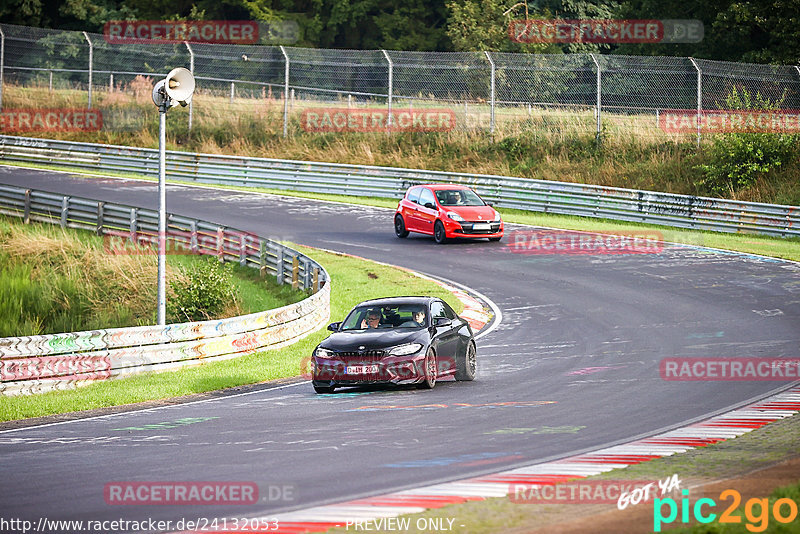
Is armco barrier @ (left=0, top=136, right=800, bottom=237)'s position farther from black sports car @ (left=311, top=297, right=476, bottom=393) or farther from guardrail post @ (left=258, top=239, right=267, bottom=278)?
black sports car @ (left=311, top=297, right=476, bottom=393)

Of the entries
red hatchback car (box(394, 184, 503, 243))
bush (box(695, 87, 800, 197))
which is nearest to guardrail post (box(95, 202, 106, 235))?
red hatchback car (box(394, 184, 503, 243))

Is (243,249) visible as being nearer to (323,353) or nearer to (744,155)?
(323,353)

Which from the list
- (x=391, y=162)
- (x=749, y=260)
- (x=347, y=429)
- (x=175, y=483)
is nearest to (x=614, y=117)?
(x=391, y=162)

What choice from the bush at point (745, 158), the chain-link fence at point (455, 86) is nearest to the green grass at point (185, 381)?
the bush at point (745, 158)

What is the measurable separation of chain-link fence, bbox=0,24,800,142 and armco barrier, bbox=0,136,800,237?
322 centimetres

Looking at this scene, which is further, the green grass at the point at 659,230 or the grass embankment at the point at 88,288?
the green grass at the point at 659,230

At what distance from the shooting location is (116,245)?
30.4 meters

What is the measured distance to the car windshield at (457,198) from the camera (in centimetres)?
3022

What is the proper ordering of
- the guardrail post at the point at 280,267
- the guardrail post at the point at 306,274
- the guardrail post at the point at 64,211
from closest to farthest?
the guardrail post at the point at 306,274, the guardrail post at the point at 280,267, the guardrail post at the point at 64,211

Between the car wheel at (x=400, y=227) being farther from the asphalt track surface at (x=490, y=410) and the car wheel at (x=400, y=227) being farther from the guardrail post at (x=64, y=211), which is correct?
the guardrail post at (x=64, y=211)

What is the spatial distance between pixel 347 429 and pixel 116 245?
20.1 metres

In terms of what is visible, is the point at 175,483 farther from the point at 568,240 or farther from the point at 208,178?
the point at 208,178

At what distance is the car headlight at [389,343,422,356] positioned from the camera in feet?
47.3
